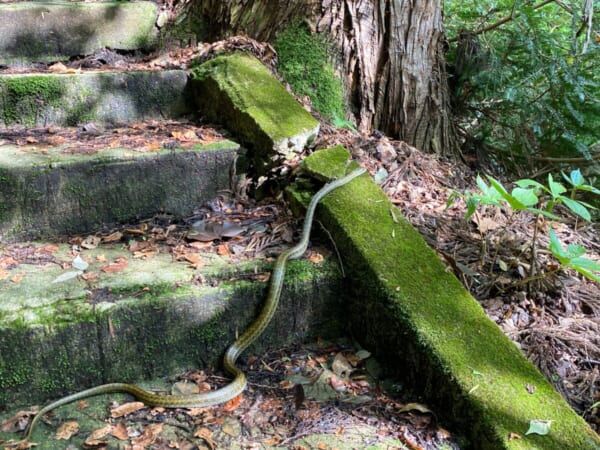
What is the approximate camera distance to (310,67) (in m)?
3.80

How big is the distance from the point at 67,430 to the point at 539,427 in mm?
1829

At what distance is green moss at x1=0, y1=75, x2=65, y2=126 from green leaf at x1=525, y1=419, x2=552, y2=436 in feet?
10.6

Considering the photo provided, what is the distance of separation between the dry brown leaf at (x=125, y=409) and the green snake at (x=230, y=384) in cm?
3

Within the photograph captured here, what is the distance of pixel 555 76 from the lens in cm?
382

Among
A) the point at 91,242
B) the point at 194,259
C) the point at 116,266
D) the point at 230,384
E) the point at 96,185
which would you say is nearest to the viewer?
the point at 230,384

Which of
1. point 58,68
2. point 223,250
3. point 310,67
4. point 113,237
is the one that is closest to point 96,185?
point 113,237

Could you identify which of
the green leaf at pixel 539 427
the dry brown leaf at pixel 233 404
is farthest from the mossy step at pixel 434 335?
the dry brown leaf at pixel 233 404

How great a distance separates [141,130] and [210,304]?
5.08 ft

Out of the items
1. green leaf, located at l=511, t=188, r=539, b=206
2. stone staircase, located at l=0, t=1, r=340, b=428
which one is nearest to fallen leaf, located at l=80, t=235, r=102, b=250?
stone staircase, located at l=0, t=1, r=340, b=428

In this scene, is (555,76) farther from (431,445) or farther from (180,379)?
(180,379)

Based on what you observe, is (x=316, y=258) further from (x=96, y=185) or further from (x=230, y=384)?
(x=96, y=185)

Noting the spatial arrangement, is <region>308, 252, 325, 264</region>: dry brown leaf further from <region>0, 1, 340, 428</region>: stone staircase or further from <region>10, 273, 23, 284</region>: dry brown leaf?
<region>10, 273, 23, 284</region>: dry brown leaf

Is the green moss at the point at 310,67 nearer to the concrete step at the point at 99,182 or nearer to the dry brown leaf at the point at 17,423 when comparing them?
the concrete step at the point at 99,182

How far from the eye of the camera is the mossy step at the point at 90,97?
3.18 metres
